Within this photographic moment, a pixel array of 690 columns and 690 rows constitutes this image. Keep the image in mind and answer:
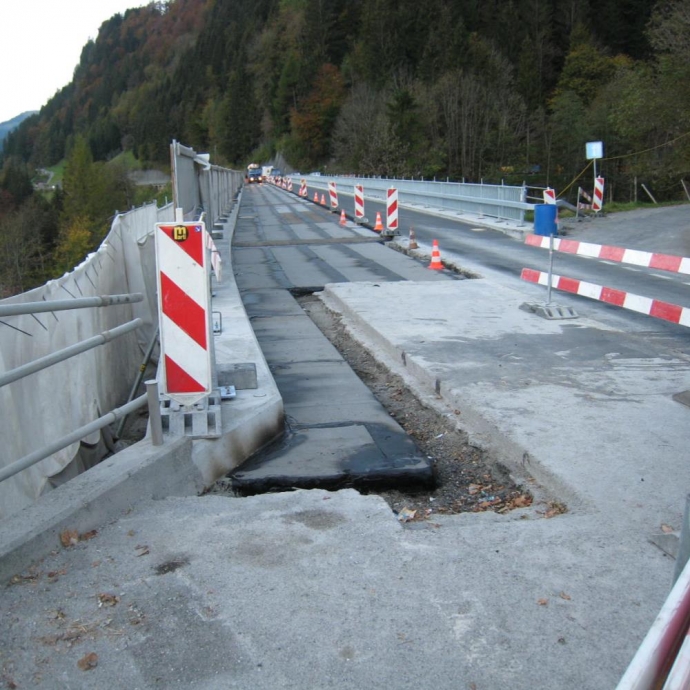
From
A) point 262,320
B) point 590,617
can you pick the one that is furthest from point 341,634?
point 262,320

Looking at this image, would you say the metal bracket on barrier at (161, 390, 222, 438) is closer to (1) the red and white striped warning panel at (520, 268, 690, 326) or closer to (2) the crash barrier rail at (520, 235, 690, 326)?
(2) the crash barrier rail at (520, 235, 690, 326)

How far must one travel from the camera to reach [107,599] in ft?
11.1

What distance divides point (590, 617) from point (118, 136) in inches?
8294

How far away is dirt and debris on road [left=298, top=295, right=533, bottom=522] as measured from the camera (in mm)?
4734

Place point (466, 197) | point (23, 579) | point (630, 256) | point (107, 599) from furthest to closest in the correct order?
1. point (466, 197)
2. point (630, 256)
3. point (23, 579)
4. point (107, 599)

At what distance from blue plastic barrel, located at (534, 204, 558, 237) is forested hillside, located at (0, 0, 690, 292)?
15.5 metres

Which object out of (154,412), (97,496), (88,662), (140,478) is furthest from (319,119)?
(88,662)

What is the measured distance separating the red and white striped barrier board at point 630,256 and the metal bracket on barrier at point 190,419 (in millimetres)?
3705

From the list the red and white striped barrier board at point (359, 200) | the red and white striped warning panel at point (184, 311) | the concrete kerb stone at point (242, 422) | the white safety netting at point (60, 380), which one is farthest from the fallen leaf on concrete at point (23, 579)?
the red and white striped barrier board at point (359, 200)

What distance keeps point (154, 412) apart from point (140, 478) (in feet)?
1.32

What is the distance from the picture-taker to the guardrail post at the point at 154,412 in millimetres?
4562

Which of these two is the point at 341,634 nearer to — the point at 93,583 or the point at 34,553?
the point at 93,583

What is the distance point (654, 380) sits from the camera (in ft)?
22.0

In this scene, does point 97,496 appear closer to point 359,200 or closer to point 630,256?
point 630,256
